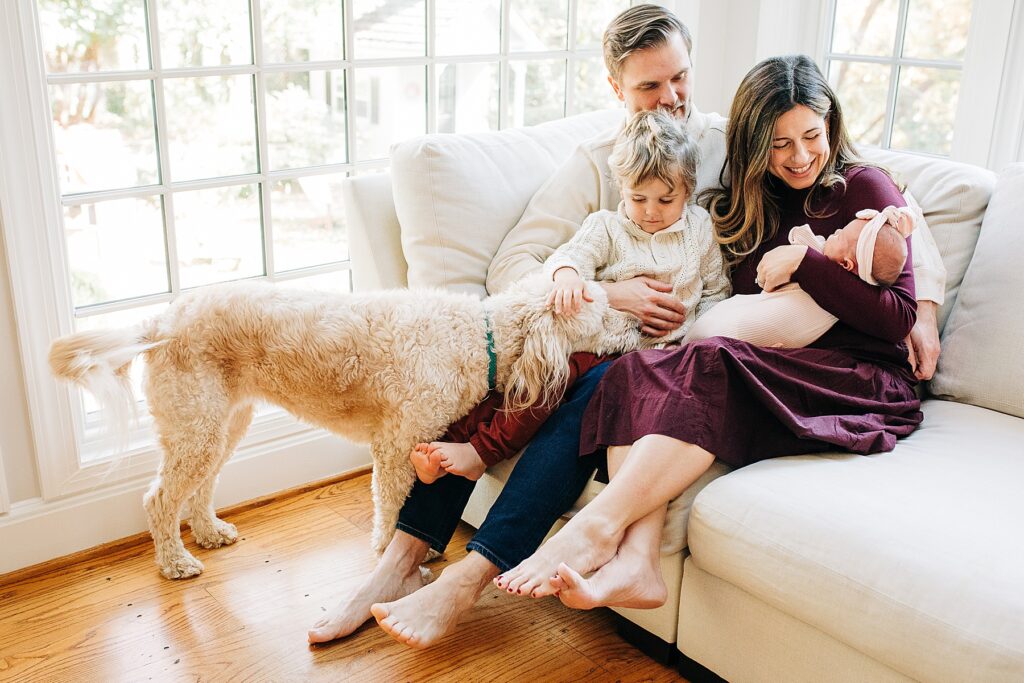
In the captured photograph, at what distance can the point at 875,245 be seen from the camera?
1858 mm

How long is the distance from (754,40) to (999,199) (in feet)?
4.29

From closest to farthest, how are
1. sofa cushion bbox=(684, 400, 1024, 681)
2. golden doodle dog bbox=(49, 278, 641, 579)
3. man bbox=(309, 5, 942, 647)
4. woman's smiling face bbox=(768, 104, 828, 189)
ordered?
1. sofa cushion bbox=(684, 400, 1024, 681)
2. man bbox=(309, 5, 942, 647)
3. golden doodle dog bbox=(49, 278, 641, 579)
4. woman's smiling face bbox=(768, 104, 828, 189)

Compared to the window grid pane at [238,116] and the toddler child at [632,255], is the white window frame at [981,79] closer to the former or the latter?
the toddler child at [632,255]

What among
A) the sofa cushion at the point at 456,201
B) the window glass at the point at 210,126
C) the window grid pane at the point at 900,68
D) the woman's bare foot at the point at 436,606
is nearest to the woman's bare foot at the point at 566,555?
→ the woman's bare foot at the point at 436,606

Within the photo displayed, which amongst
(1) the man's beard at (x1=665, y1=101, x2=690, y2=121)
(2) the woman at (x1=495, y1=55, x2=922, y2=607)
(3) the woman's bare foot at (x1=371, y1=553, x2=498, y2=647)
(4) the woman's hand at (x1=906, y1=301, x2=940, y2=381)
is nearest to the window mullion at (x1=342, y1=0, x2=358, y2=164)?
(1) the man's beard at (x1=665, y1=101, x2=690, y2=121)

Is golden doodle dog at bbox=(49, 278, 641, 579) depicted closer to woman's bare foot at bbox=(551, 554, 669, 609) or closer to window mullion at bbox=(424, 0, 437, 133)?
woman's bare foot at bbox=(551, 554, 669, 609)

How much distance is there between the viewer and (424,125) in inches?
108

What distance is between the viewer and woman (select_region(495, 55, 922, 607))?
65.1 inches

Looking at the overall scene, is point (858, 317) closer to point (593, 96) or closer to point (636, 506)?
point (636, 506)

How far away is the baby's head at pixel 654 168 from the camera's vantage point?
199 cm

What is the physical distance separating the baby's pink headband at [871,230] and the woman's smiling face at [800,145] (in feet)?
0.58

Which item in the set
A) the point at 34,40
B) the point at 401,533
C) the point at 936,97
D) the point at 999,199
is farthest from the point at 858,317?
the point at 34,40

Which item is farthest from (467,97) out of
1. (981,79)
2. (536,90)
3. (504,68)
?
(981,79)

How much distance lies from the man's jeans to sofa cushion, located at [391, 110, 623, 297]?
18.7 inches
